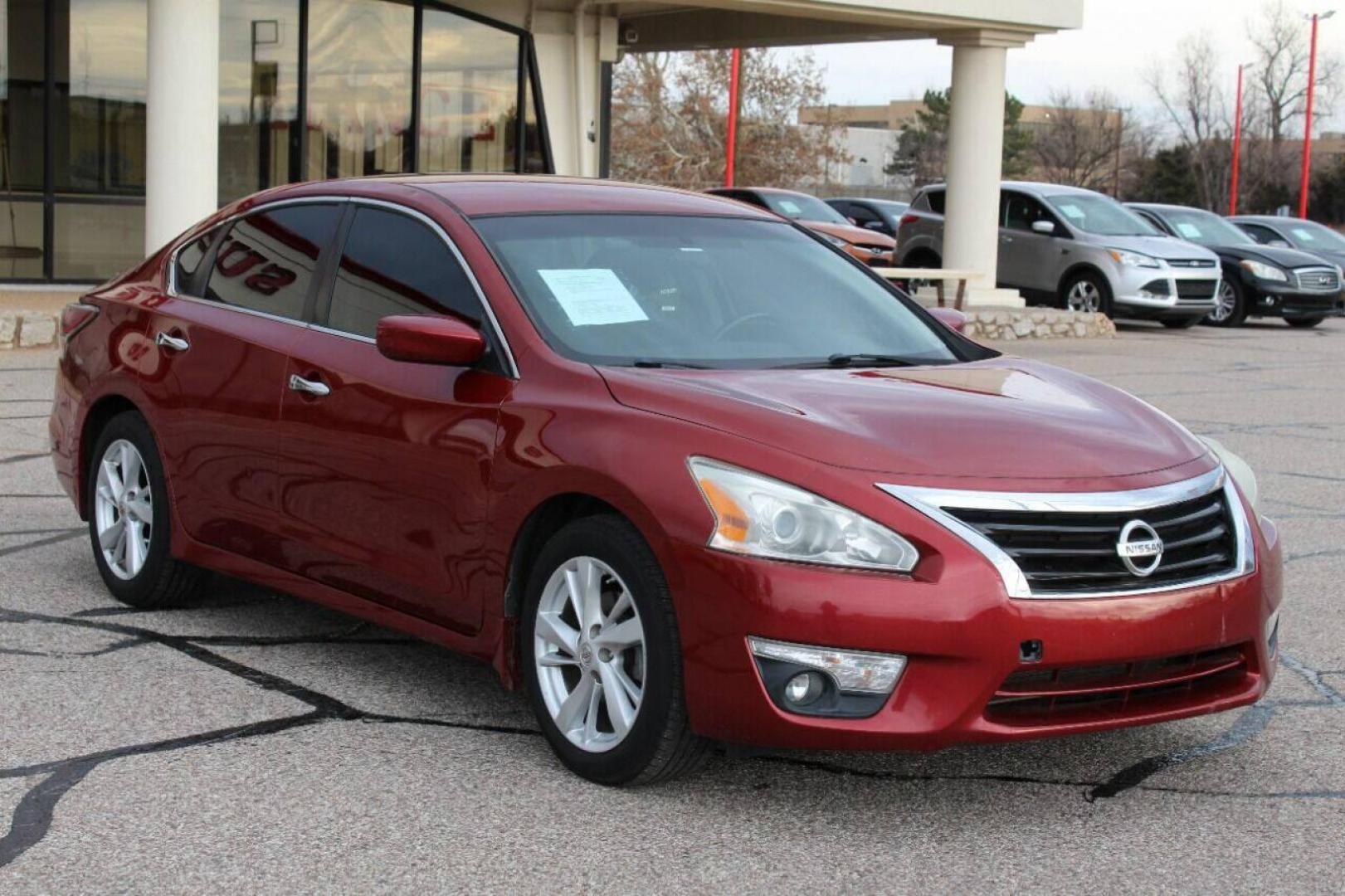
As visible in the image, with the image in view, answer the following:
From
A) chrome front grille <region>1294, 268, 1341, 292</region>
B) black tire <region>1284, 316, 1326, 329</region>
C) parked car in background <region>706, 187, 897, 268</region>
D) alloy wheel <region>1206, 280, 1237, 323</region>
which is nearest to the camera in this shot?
parked car in background <region>706, 187, 897, 268</region>

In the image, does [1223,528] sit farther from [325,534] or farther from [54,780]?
[54,780]

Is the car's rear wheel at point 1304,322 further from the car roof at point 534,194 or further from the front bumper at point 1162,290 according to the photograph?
the car roof at point 534,194

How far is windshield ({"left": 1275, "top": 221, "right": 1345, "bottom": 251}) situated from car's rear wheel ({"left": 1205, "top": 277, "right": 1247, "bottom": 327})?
3581 millimetres

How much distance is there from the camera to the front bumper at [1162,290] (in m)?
22.6

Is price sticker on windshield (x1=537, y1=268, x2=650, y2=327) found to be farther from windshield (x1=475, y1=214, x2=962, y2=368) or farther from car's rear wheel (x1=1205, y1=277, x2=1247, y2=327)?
car's rear wheel (x1=1205, y1=277, x2=1247, y2=327)

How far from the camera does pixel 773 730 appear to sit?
4.19m

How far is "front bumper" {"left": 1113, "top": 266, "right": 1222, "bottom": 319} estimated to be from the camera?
22.6 m

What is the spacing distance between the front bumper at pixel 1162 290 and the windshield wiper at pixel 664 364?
60.9ft

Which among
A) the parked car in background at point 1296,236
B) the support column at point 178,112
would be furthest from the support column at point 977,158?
the support column at point 178,112

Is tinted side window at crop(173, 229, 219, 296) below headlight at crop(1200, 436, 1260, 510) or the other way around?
the other way around

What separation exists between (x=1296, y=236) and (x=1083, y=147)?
6182 centimetres

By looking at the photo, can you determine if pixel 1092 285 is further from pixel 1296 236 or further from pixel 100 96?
pixel 100 96

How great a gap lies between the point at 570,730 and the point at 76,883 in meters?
1.27

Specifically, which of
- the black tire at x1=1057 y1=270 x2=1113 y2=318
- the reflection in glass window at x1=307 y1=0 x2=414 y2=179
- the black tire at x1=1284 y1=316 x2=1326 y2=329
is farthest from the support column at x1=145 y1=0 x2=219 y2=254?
the black tire at x1=1284 y1=316 x2=1326 y2=329
